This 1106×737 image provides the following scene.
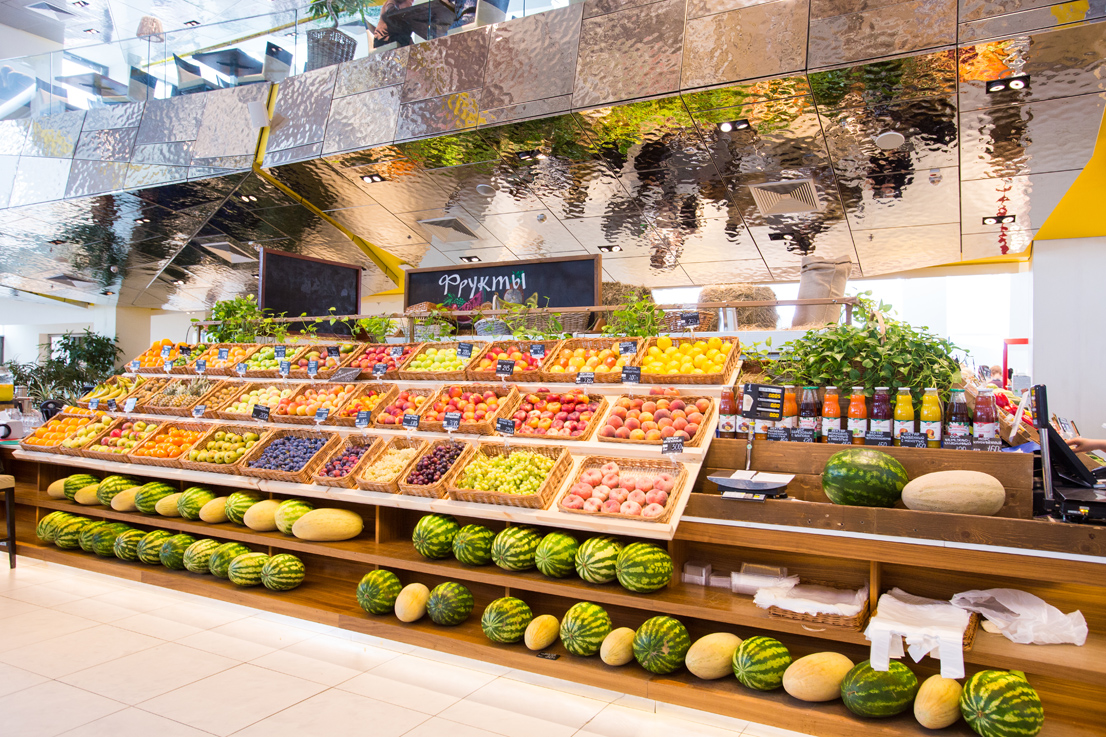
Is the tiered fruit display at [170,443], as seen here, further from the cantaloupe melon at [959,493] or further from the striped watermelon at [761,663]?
the cantaloupe melon at [959,493]

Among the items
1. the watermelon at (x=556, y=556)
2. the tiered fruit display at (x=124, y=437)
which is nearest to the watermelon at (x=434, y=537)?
the watermelon at (x=556, y=556)

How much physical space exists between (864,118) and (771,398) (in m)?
3.91

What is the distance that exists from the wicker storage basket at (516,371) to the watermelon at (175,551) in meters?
2.25

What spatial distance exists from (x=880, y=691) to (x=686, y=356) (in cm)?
181

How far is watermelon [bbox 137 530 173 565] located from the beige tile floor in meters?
0.46

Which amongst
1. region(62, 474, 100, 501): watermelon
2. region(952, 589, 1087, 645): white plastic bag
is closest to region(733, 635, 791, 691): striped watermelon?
region(952, 589, 1087, 645): white plastic bag

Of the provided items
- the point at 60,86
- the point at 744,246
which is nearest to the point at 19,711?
the point at 744,246

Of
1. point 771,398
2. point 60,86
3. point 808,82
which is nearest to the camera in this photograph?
point 771,398

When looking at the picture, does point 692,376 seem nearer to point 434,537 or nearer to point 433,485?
point 433,485

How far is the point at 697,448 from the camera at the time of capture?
3.03 meters

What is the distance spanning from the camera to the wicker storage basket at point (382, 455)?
3.55 meters

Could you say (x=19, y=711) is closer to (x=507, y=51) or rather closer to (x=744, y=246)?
(x=507, y=51)

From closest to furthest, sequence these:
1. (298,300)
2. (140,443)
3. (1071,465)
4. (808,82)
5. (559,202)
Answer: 1. (1071,465)
2. (140,443)
3. (808,82)
4. (298,300)
5. (559,202)

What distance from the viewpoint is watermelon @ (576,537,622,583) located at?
293 cm
